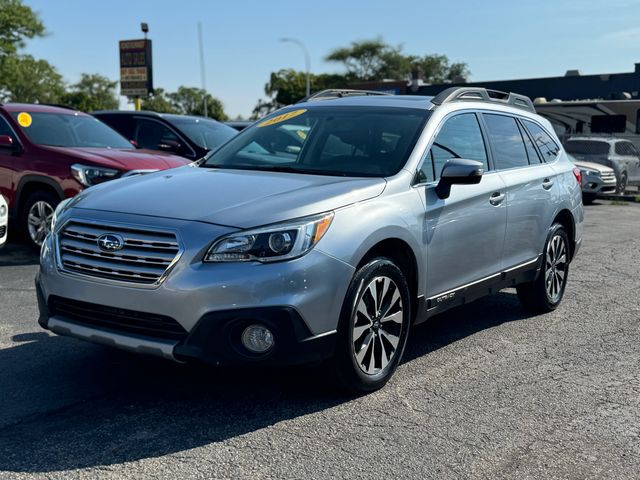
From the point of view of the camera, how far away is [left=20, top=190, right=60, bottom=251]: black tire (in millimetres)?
8969

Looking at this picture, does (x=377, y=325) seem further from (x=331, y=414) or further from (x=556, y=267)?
(x=556, y=267)

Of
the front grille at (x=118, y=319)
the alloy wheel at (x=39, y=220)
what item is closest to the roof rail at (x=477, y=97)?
the front grille at (x=118, y=319)

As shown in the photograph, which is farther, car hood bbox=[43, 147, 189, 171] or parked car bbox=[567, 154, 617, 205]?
parked car bbox=[567, 154, 617, 205]

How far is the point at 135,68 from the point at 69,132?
2067 cm

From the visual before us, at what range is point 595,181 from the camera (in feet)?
63.8

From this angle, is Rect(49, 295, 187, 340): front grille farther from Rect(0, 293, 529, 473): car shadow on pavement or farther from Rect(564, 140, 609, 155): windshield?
Rect(564, 140, 609, 155): windshield

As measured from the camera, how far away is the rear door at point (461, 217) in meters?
4.86

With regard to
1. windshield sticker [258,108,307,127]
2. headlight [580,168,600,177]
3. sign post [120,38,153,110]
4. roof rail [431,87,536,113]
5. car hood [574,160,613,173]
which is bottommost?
headlight [580,168,600,177]

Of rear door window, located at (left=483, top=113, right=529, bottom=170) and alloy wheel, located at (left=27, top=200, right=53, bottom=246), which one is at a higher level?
rear door window, located at (left=483, top=113, right=529, bottom=170)

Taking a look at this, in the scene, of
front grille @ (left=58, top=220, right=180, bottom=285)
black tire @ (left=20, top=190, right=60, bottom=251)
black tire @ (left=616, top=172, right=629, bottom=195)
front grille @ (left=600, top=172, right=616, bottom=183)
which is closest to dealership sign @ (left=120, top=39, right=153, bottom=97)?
front grille @ (left=600, top=172, right=616, bottom=183)

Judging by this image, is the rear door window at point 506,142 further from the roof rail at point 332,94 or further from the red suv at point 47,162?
the red suv at point 47,162

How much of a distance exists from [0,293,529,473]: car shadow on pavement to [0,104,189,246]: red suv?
3.69m

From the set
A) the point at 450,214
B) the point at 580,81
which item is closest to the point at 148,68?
the point at 580,81

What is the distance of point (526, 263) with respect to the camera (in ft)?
20.0
